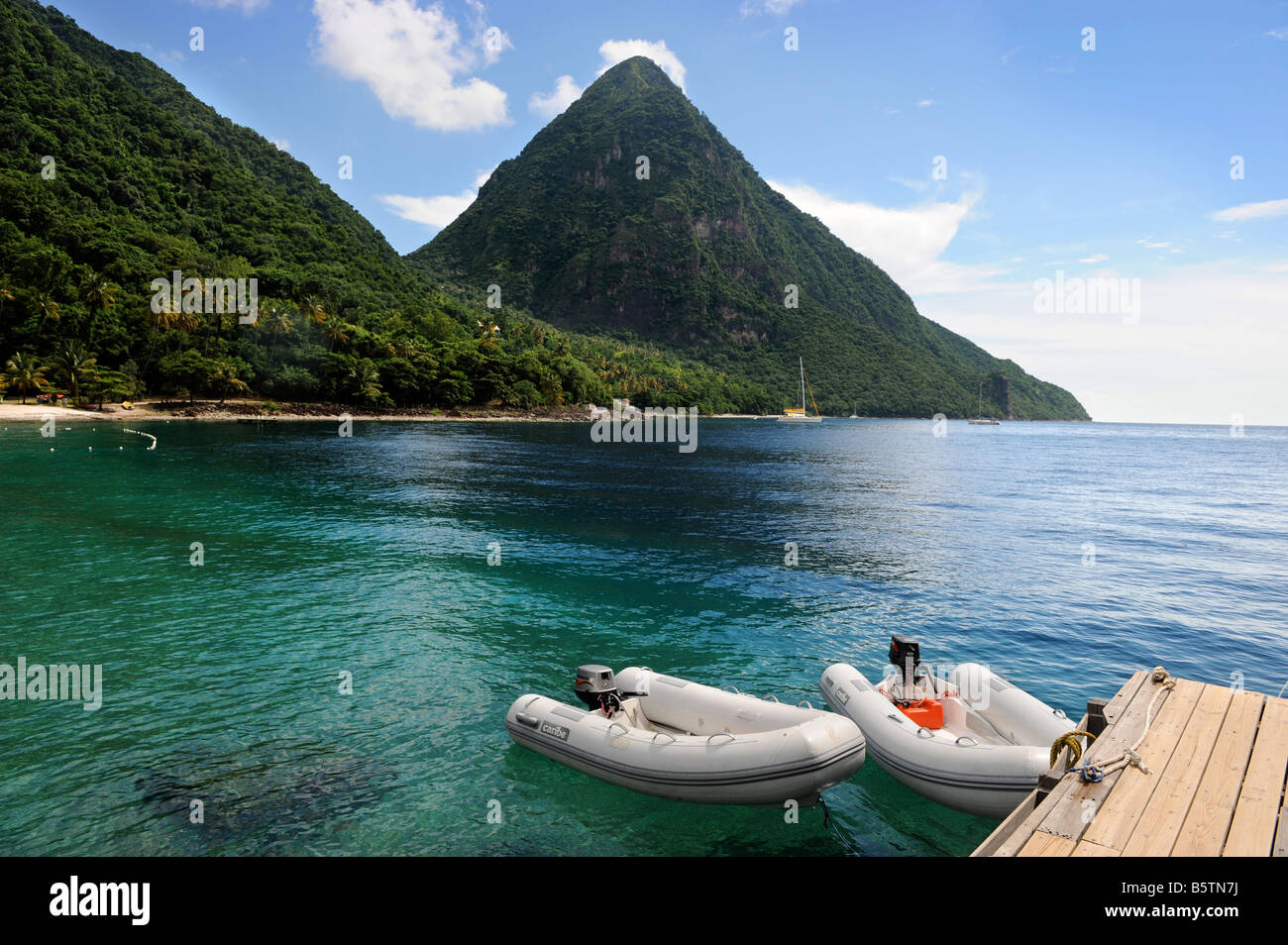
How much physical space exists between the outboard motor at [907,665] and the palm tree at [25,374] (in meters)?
91.6

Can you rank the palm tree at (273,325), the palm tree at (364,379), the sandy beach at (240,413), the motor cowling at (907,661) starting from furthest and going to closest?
the palm tree at (364,379)
the palm tree at (273,325)
the sandy beach at (240,413)
the motor cowling at (907,661)

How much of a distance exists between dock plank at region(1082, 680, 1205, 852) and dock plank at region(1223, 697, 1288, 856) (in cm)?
63

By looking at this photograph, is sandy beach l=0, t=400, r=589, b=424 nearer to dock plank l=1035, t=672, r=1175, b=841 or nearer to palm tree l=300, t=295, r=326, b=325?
palm tree l=300, t=295, r=326, b=325

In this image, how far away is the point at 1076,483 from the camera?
180ft

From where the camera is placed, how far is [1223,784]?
631 centimetres

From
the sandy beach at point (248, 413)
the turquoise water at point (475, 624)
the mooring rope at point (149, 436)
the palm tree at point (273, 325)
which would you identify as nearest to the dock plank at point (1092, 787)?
the turquoise water at point (475, 624)

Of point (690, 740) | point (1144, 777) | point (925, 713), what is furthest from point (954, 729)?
point (690, 740)

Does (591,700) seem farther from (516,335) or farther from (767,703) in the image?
(516,335)

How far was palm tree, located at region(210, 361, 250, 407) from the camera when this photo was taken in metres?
79.9

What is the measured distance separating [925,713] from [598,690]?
5299 millimetres

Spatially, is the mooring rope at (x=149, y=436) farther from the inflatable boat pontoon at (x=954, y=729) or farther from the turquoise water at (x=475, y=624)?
the inflatable boat pontoon at (x=954, y=729)

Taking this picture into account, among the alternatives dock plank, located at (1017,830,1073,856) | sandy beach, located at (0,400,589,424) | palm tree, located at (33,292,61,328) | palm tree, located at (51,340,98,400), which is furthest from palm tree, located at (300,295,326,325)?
dock plank, located at (1017,830,1073,856)

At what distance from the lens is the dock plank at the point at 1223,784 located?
18.0 feet
